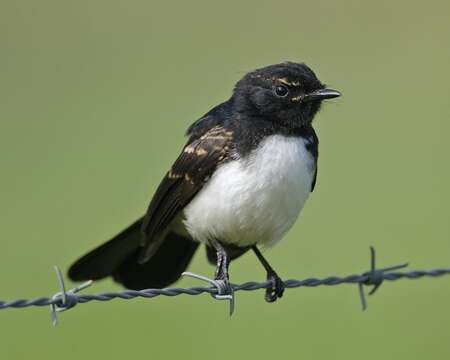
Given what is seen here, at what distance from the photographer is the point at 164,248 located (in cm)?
754

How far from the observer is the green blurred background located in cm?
891

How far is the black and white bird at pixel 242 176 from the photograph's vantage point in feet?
20.9

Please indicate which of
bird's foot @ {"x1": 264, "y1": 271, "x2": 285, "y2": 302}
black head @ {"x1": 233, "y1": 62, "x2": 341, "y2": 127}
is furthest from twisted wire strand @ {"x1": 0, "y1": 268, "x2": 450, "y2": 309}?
black head @ {"x1": 233, "y1": 62, "x2": 341, "y2": 127}

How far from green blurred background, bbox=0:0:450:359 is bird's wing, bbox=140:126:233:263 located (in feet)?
5.79

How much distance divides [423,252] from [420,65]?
15.2 ft

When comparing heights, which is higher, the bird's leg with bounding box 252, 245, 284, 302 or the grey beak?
the grey beak

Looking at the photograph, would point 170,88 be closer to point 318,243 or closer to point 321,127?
point 321,127

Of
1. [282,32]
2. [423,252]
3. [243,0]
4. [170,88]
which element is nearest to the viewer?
[423,252]

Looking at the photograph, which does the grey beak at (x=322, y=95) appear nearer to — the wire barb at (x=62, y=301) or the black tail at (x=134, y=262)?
the black tail at (x=134, y=262)

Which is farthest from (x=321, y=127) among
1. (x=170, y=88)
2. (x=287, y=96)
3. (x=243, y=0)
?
(x=287, y=96)

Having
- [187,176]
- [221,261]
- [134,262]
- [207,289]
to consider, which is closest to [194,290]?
[207,289]

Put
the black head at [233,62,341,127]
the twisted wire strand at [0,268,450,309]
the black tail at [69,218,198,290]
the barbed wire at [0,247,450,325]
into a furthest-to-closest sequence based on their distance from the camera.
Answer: the black tail at [69,218,198,290]
the black head at [233,62,341,127]
the barbed wire at [0,247,450,325]
the twisted wire strand at [0,268,450,309]

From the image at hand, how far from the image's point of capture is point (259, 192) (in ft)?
20.9

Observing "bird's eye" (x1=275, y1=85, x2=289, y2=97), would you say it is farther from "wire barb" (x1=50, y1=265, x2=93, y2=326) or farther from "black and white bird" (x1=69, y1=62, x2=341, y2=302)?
"wire barb" (x1=50, y1=265, x2=93, y2=326)
